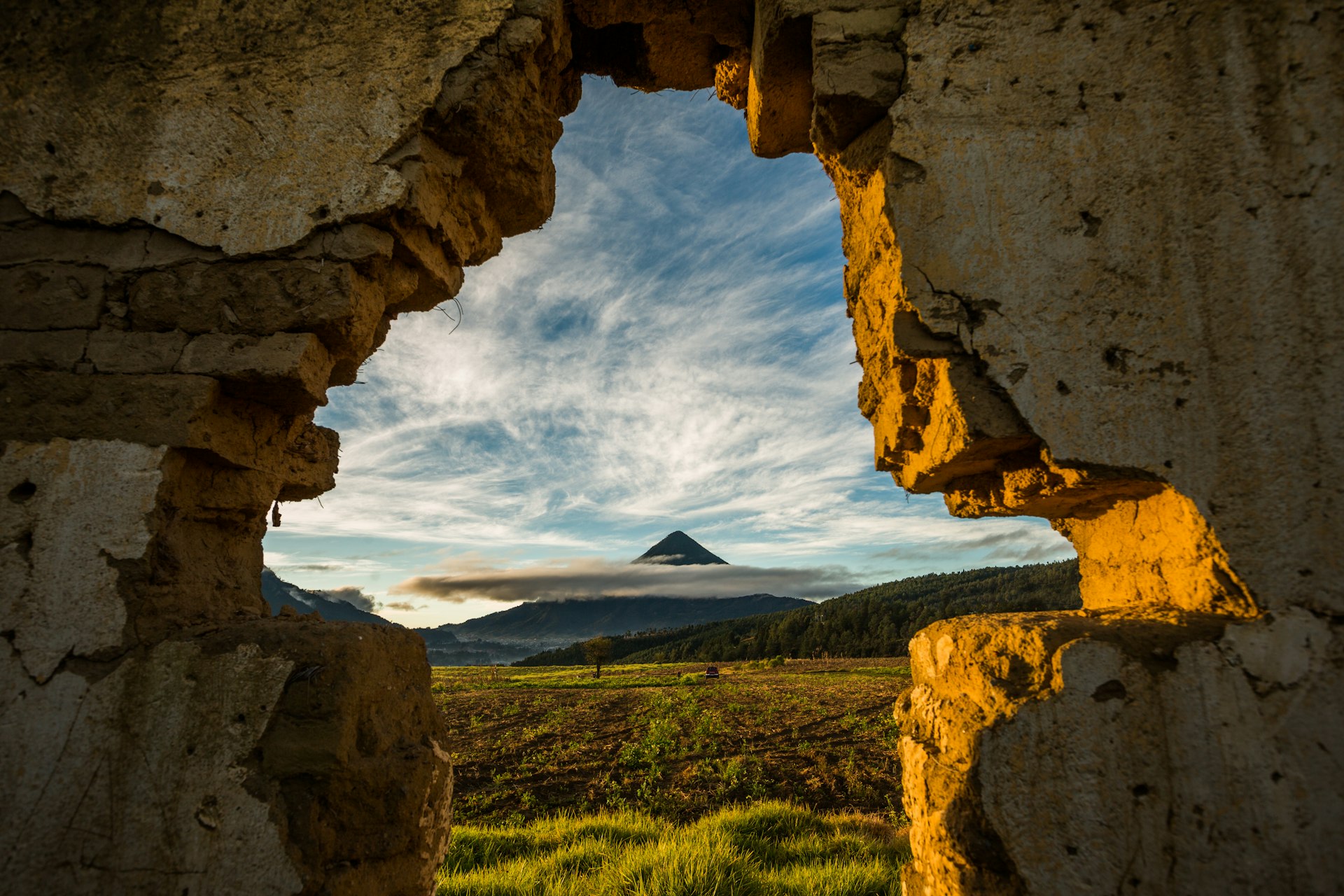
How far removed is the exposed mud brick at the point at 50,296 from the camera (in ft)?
7.05

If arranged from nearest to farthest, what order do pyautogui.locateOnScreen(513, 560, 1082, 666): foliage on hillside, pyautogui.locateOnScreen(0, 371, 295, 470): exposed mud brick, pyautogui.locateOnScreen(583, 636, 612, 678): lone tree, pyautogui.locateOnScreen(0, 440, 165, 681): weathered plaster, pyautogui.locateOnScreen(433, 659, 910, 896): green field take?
1. pyautogui.locateOnScreen(0, 440, 165, 681): weathered plaster
2. pyautogui.locateOnScreen(0, 371, 295, 470): exposed mud brick
3. pyautogui.locateOnScreen(433, 659, 910, 896): green field
4. pyautogui.locateOnScreen(583, 636, 612, 678): lone tree
5. pyautogui.locateOnScreen(513, 560, 1082, 666): foliage on hillside

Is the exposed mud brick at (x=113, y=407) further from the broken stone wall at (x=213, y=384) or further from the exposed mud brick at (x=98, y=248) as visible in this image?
the exposed mud brick at (x=98, y=248)

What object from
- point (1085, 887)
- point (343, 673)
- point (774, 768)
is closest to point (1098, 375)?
point (1085, 887)

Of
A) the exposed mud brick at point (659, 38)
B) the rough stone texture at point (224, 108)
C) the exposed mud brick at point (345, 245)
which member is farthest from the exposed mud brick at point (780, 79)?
the exposed mud brick at point (345, 245)

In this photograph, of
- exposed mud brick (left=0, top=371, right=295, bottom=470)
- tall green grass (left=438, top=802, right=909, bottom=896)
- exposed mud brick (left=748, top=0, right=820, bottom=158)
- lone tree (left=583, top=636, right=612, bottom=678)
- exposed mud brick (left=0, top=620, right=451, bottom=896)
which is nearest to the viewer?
exposed mud brick (left=0, top=620, right=451, bottom=896)

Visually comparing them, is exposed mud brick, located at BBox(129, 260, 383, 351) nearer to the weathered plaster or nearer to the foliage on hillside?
the weathered plaster

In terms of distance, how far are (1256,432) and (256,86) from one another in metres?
3.52

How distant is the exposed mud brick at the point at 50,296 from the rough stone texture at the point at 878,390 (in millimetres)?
14

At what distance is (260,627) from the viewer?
6.37 feet

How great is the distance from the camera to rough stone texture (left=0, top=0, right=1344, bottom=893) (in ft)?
5.14

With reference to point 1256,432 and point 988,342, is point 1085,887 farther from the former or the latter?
point 988,342

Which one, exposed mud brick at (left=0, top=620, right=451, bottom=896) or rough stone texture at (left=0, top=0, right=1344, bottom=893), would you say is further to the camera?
Answer: exposed mud brick at (left=0, top=620, right=451, bottom=896)

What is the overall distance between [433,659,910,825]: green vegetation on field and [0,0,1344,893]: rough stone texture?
104 centimetres

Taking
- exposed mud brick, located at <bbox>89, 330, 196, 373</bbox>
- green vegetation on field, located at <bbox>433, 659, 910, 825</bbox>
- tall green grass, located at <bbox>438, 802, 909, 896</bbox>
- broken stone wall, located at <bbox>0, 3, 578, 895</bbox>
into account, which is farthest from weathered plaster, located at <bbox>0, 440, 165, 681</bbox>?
tall green grass, located at <bbox>438, 802, 909, 896</bbox>
